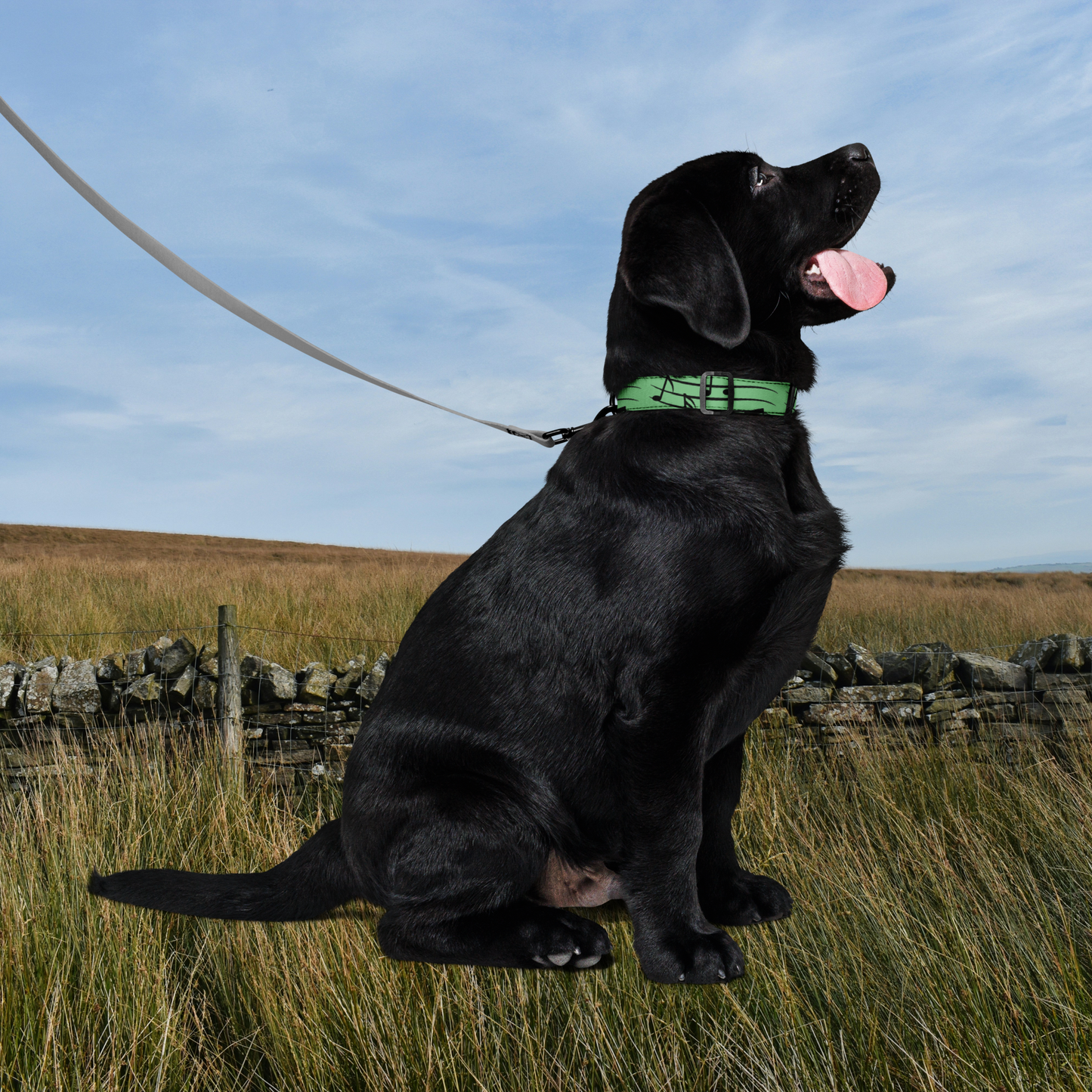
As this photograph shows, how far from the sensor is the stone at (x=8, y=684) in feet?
19.4

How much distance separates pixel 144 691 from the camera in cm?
586

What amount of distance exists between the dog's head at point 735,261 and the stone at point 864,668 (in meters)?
5.31

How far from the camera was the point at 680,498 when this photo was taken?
1.61 meters

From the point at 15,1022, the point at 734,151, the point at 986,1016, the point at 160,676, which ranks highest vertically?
the point at 734,151

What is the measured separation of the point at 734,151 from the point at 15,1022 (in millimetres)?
3552

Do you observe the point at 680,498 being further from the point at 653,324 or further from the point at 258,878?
the point at 258,878

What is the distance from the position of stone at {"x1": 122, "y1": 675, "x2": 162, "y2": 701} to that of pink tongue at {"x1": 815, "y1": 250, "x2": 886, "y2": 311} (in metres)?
5.51

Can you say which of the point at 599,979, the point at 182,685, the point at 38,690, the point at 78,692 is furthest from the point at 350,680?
the point at 599,979

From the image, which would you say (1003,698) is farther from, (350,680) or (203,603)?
(203,603)

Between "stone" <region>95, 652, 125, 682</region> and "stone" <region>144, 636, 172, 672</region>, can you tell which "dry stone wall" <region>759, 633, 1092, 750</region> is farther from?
"stone" <region>95, 652, 125, 682</region>

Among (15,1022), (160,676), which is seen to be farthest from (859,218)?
(160,676)

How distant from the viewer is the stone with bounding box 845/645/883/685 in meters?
6.59

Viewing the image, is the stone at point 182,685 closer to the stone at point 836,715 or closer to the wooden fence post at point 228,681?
the wooden fence post at point 228,681

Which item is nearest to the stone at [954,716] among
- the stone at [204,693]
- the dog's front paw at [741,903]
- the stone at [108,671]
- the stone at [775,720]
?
the stone at [775,720]
